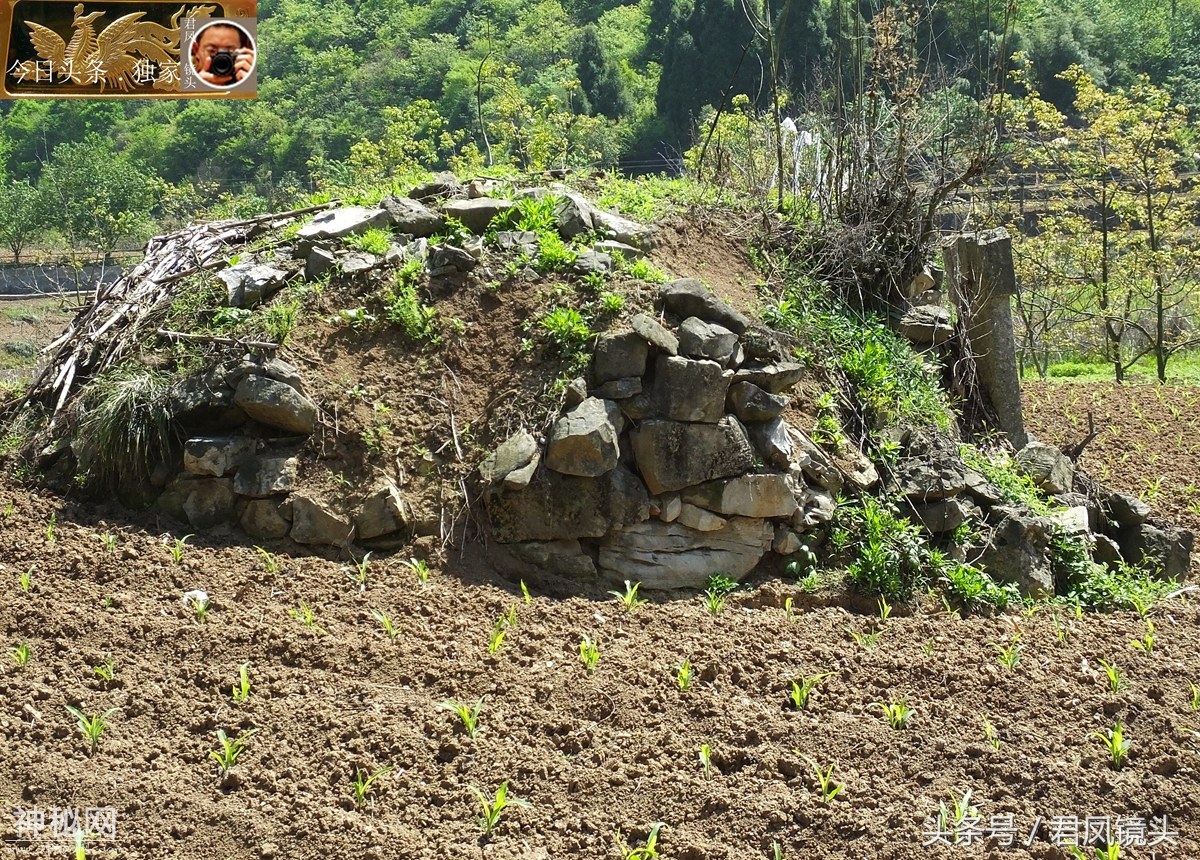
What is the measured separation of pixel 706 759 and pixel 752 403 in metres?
1.98

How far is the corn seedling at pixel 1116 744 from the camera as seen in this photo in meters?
3.72

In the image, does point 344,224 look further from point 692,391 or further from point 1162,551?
point 1162,551

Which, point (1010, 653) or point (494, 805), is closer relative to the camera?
point (494, 805)

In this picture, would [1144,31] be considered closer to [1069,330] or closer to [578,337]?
[1069,330]

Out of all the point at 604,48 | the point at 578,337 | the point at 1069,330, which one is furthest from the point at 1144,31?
the point at 578,337

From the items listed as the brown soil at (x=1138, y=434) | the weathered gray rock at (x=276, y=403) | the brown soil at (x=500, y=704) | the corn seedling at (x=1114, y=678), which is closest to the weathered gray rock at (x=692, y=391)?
the brown soil at (x=500, y=704)

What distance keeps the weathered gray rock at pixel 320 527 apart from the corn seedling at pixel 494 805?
1.71 meters

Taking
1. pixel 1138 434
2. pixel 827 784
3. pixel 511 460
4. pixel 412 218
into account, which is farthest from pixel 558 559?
pixel 1138 434

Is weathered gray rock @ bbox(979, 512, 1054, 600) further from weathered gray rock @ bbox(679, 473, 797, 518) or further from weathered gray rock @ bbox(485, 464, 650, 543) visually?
weathered gray rock @ bbox(485, 464, 650, 543)

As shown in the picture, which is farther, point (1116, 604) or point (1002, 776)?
point (1116, 604)

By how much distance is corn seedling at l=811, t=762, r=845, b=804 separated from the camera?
3480mm

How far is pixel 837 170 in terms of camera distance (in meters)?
6.87

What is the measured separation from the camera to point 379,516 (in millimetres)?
4848

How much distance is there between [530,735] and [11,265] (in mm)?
37615
